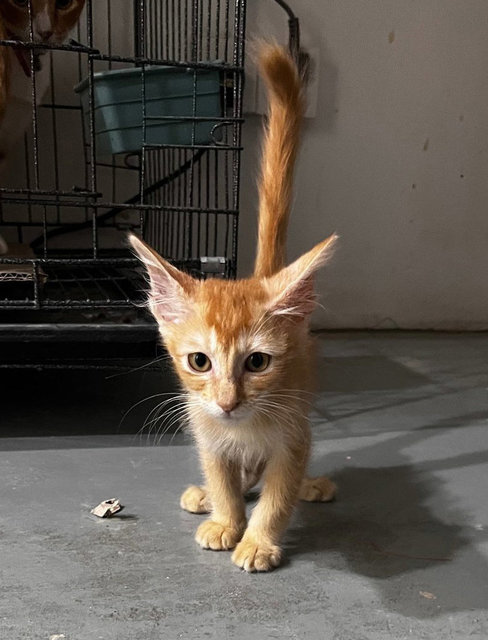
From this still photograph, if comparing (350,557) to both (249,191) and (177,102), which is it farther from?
(249,191)

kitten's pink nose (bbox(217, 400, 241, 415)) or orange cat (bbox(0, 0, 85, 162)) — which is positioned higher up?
orange cat (bbox(0, 0, 85, 162))

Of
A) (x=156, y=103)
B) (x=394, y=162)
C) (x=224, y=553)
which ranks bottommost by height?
(x=224, y=553)

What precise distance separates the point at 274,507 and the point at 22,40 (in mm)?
1208

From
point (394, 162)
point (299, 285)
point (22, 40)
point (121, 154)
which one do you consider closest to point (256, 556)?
point (299, 285)

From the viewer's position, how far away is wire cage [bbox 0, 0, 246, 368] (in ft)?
4.56

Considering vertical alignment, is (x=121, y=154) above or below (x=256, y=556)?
above

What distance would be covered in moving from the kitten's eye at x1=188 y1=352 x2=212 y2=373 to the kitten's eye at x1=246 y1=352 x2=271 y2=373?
0.06m

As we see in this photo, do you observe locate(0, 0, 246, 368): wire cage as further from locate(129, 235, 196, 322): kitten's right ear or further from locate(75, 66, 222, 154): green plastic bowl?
locate(129, 235, 196, 322): kitten's right ear

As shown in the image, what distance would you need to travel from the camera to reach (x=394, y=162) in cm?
212

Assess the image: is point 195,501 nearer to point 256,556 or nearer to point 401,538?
point 256,556

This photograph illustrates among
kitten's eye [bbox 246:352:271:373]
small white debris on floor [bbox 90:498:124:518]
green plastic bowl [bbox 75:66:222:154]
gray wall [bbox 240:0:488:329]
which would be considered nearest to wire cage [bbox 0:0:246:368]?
green plastic bowl [bbox 75:66:222:154]

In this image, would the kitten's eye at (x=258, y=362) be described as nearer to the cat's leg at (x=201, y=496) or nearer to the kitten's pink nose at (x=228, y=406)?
the kitten's pink nose at (x=228, y=406)

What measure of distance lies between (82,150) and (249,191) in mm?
536

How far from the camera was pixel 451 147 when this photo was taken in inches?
84.3
